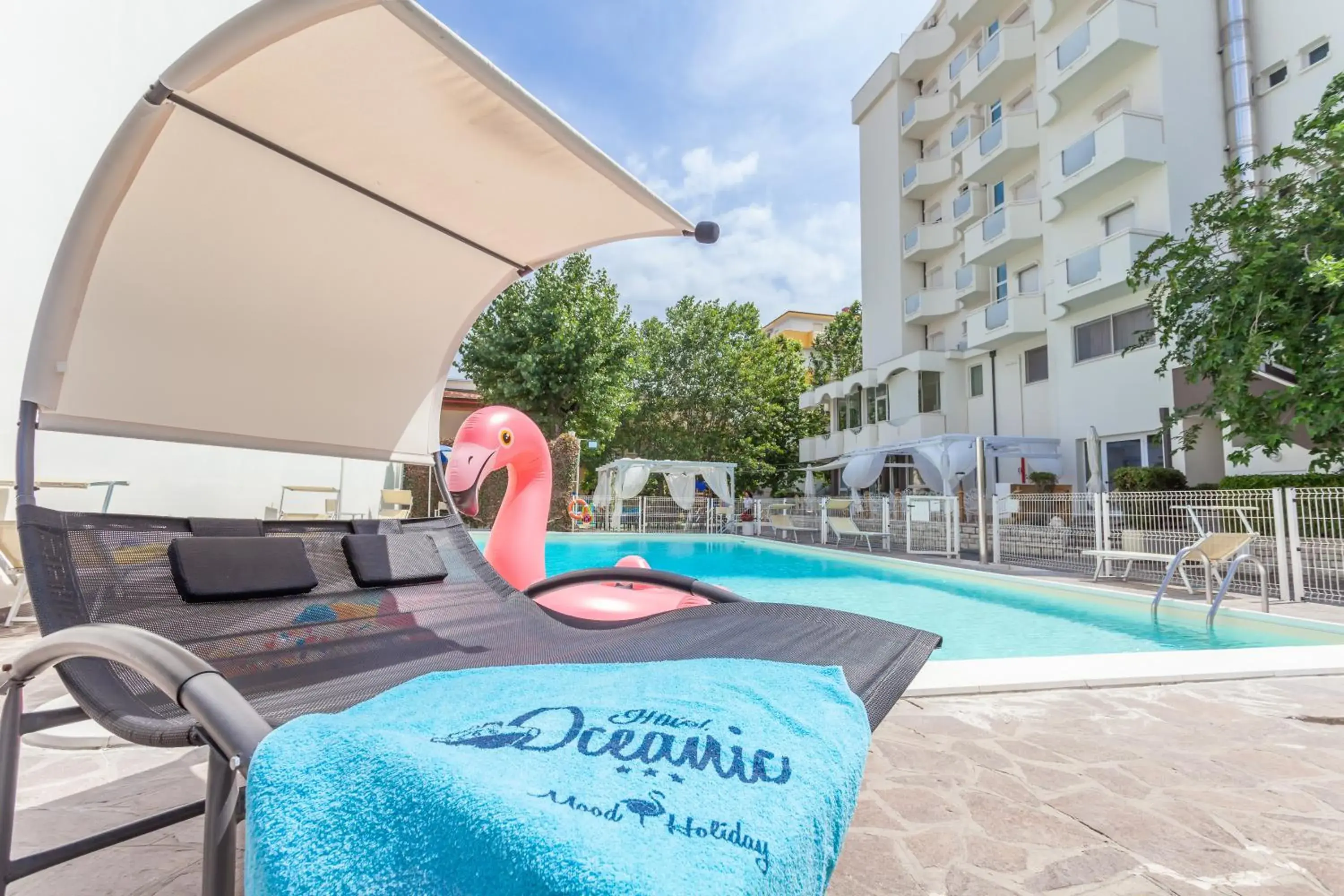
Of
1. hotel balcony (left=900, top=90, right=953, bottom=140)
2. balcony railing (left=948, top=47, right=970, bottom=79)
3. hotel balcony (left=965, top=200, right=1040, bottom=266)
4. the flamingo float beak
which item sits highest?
balcony railing (left=948, top=47, right=970, bottom=79)

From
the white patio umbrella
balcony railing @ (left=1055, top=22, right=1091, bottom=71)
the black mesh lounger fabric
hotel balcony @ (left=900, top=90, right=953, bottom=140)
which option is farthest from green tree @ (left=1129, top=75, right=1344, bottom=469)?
hotel balcony @ (left=900, top=90, right=953, bottom=140)

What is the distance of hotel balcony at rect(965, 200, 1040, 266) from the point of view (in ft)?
59.0

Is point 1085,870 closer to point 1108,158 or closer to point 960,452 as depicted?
point 960,452

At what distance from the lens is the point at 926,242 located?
22.4 m

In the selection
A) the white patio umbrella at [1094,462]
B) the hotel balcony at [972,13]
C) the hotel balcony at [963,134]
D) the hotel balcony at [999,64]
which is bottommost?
the white patio umbrella at [1094,462]

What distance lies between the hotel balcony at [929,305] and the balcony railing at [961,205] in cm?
226

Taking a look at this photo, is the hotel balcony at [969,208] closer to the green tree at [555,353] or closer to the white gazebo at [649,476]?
the white gazebo at [649,476]

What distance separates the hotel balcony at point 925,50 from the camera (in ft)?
71.9

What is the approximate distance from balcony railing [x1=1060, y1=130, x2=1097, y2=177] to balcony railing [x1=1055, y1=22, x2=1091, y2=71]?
204 centimetres

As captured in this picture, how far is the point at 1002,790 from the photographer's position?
246 centimetres

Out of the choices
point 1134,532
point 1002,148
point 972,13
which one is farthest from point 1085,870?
point 972,13

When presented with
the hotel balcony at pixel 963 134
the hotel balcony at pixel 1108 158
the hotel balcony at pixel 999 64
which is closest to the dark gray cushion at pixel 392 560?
the hotel balcony at pixel 1108 158

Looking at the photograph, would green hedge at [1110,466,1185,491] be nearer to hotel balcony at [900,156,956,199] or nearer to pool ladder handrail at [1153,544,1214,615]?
pool ladder handrail at [1153,544,1214,615]

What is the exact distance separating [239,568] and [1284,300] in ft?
38.5
